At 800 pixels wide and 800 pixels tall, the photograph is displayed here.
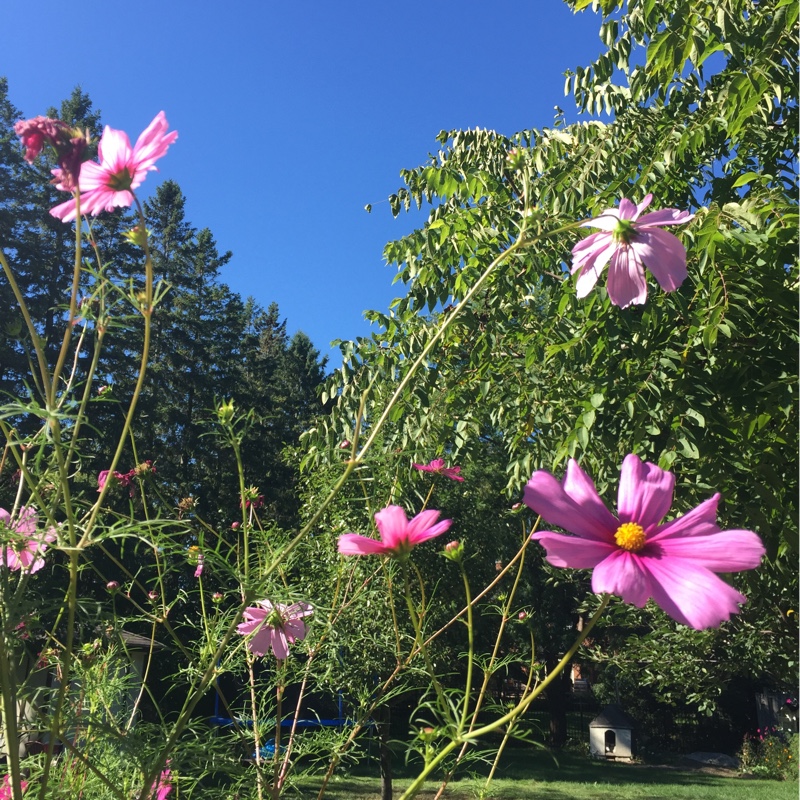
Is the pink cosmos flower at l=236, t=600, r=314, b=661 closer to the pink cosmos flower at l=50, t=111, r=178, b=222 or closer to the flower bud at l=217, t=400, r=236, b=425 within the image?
the flower bud at l=217, t=400, r=236, b=425

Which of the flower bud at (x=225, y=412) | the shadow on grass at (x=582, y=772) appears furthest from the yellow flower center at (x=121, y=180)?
the shadow on grass at (x=582, y=772)

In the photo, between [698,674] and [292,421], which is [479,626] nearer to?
[698,674]

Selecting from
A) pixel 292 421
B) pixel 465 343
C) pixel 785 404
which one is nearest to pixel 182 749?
pixel 785 404

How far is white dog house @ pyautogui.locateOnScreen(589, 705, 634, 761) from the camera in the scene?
15094 millimetres

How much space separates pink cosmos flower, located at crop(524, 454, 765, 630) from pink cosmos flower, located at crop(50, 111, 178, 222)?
46 centimetres

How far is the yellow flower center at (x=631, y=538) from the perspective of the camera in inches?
22.4

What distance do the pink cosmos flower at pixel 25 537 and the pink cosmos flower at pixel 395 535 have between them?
276mm

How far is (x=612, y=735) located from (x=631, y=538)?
1684 cm

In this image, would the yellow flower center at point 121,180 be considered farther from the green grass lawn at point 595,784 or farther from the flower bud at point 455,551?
the green grass lawn at point 595,784

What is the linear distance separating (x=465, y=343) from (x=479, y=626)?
436 inches

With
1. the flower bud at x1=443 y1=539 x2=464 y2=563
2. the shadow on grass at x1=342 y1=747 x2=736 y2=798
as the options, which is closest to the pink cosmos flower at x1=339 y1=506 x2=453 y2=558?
the flower bud at x1=443 y1=539 x2=464 y2=563

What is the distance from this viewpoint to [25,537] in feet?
2.27

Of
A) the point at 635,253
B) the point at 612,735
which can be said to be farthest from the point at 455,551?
the point at 612,735

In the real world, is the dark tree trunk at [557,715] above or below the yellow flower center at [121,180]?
below
